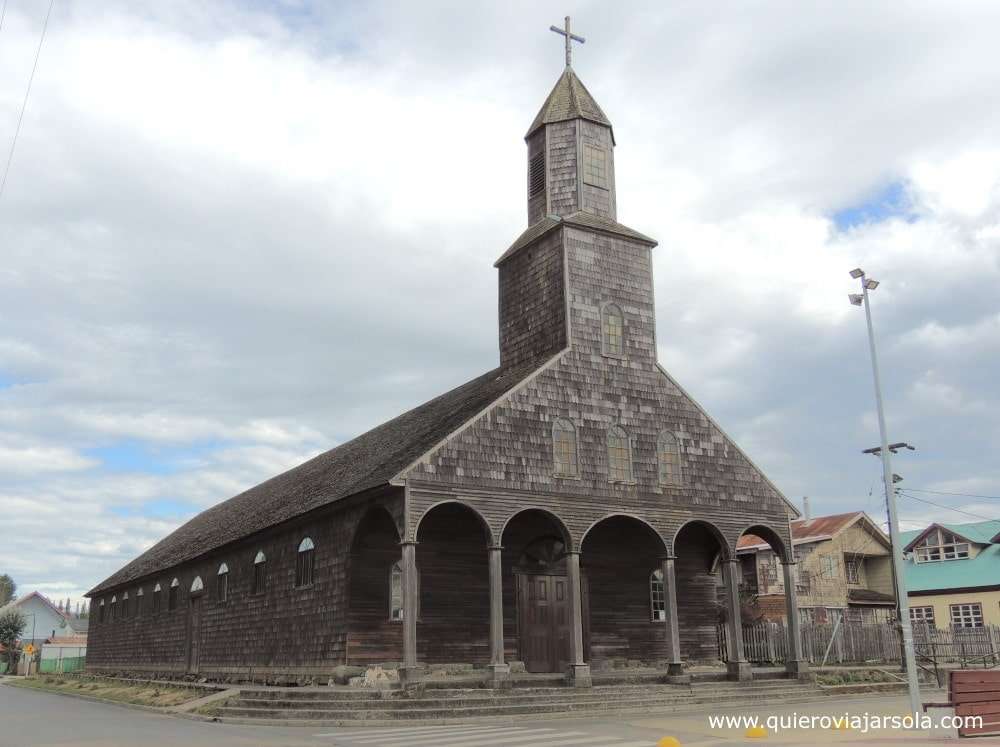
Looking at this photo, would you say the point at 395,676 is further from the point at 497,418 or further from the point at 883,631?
the point at 883,631

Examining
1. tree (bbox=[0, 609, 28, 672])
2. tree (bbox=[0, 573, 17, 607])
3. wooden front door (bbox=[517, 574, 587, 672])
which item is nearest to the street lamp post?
wooden front door (bbox=[517, 574, 587, 672])

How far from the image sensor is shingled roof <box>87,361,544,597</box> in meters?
24.4

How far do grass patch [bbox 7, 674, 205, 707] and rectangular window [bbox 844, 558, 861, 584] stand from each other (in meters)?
34.0

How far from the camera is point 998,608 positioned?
152 feet

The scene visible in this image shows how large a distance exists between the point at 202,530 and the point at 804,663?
91.6 ft

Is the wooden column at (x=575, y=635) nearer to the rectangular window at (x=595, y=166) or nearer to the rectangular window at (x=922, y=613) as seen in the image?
the rectangular window at (x=595, y=166)

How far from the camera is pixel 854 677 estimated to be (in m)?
26.6

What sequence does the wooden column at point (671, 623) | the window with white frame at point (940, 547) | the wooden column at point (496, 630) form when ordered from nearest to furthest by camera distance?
the wooden column at point (496, 630) → the wooden column at point (671, 623) → the window with white frame at point (940, 547)

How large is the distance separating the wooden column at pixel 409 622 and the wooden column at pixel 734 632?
8.27 meters

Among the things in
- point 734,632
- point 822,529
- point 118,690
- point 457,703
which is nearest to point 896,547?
point 734,632

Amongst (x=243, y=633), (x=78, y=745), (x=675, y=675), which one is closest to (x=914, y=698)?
(x=675, y=675)

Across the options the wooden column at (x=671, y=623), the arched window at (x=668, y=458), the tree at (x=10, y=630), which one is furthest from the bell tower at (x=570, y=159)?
the tree at (x=10, y=630)

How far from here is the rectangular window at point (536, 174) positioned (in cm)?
3011

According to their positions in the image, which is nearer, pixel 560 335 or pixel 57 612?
pixel 560 335
